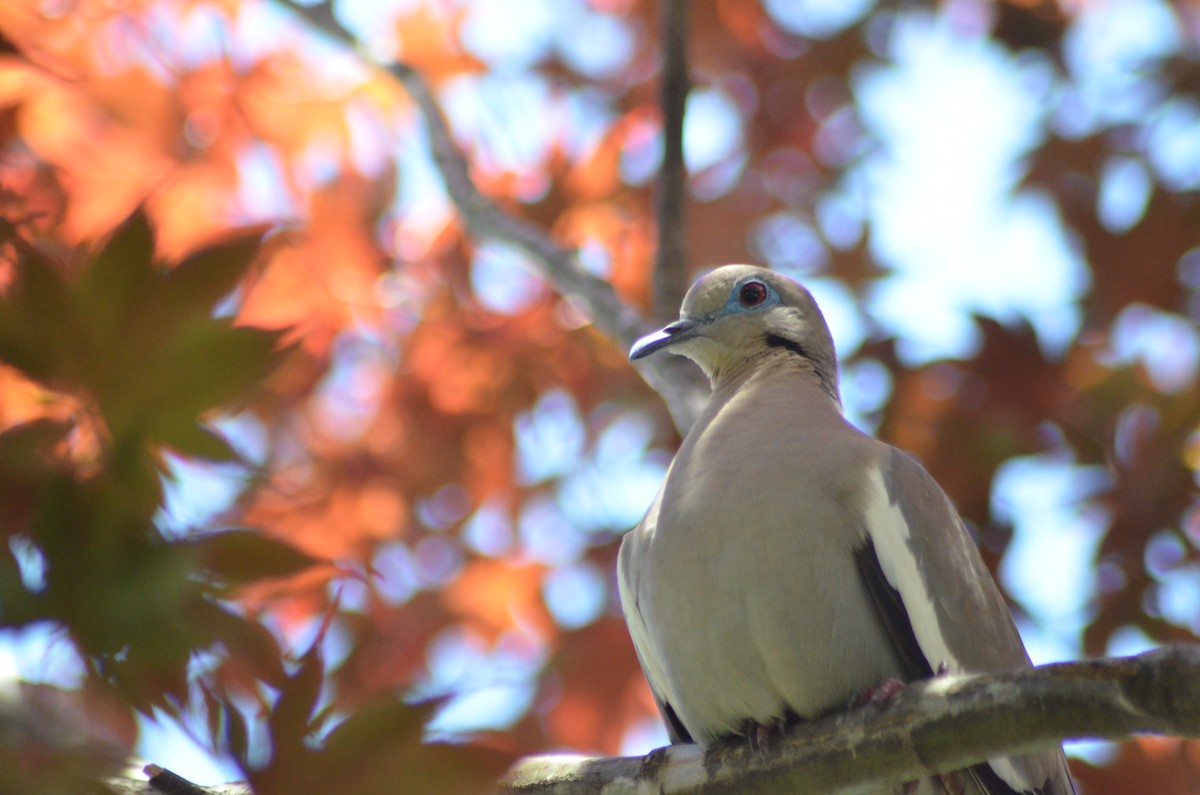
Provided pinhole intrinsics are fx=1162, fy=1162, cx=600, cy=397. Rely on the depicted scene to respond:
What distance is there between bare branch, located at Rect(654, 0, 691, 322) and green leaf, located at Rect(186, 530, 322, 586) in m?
2.55

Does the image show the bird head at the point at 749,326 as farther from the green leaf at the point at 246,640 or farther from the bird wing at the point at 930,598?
the green leaf at the point at 246,640

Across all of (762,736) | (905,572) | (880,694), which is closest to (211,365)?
(880,694)

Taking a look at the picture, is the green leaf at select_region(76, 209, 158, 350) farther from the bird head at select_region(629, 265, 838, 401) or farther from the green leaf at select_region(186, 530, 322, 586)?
the bird head at select_region(629, 265, 838, 401)

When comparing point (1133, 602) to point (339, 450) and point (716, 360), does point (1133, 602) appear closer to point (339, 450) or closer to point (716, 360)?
point (716, 360)

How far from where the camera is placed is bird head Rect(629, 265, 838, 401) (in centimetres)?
368

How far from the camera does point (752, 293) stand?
3.79m

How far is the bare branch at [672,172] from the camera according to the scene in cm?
385

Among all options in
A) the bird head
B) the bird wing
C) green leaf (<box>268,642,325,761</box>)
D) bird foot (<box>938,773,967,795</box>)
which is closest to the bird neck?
the bird head

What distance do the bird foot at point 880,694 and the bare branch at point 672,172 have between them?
5.39 ft

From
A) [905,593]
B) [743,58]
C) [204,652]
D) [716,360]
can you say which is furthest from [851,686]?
[743,58]

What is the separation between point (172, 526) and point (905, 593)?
1836mm

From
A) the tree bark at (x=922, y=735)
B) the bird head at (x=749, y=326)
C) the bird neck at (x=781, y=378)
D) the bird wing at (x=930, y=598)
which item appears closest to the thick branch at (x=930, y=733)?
the tree bark at (x=922, y=735)

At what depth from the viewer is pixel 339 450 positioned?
5090 millimetres

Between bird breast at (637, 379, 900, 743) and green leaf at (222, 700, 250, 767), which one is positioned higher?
bird breast at (637, 379, 900, 743)
